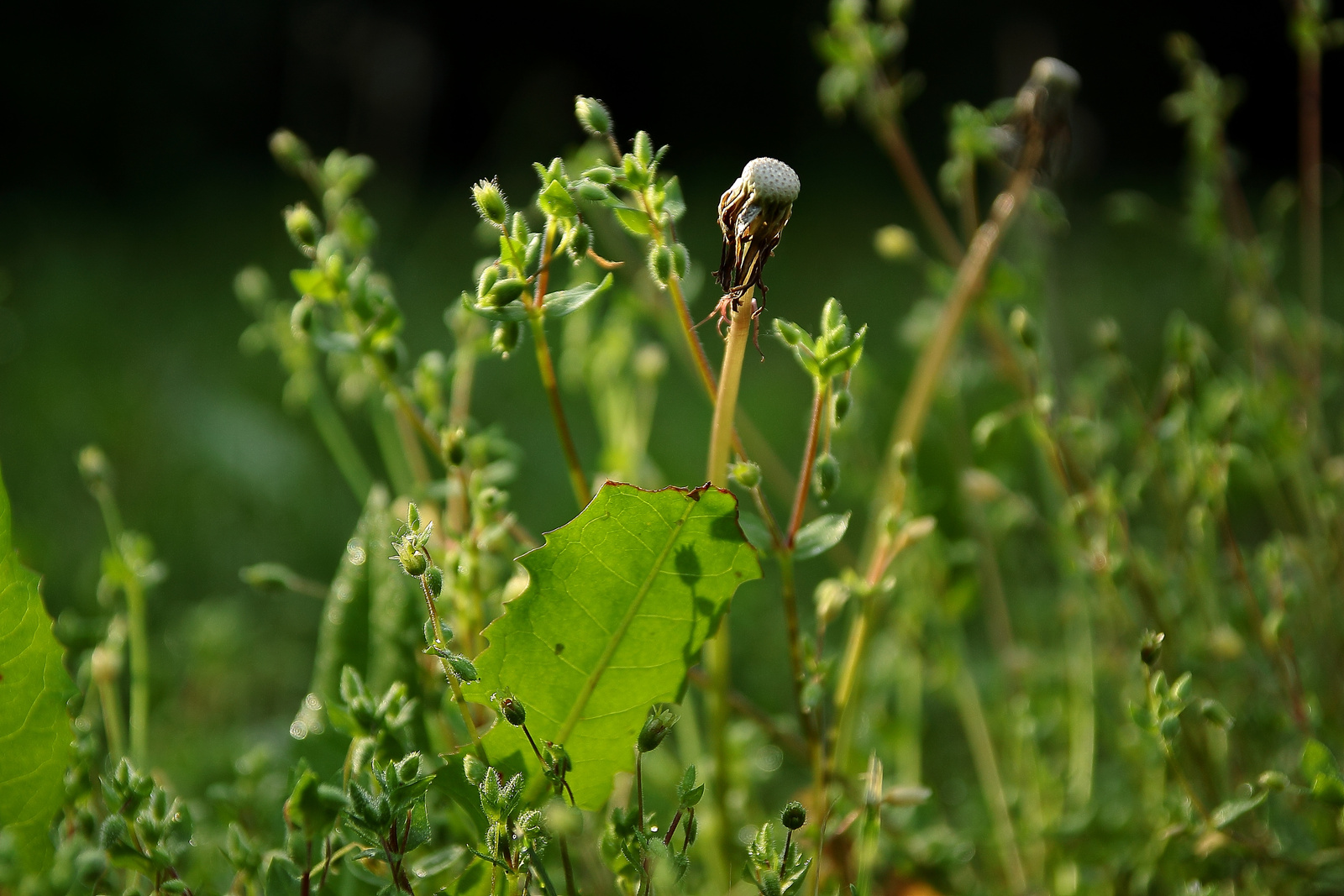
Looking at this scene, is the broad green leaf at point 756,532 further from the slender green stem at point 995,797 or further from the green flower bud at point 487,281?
the slender green stem at point 995,797

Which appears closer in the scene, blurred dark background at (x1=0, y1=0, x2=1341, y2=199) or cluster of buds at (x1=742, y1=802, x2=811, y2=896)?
cluster of buds at (x1=742, y1=802, x2=811, y2=896)

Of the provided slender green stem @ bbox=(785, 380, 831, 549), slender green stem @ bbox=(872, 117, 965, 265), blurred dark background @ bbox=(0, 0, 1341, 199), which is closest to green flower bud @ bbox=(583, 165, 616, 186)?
slender green stem @ bbox=(785, 380, 831, 549)

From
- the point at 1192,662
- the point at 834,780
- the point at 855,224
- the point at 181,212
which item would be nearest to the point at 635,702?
the point at 834,780

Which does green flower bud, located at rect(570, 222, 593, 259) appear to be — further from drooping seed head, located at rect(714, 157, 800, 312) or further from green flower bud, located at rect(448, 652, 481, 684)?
green flower bud, located at rect(448, 652, 481, 684)

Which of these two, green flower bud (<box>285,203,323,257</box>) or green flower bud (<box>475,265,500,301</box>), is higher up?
green flower bud (<box>285,203,323,257</box>)

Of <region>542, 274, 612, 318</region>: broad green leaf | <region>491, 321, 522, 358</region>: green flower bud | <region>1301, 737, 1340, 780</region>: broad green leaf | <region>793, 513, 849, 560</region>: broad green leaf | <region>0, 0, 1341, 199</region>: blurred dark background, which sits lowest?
<region>0, 0, 1341, 199</region>: blurred dark background

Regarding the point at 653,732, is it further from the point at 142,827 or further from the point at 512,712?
the point at 142,827
